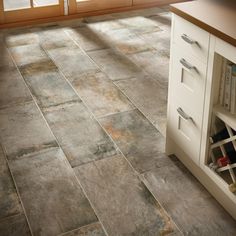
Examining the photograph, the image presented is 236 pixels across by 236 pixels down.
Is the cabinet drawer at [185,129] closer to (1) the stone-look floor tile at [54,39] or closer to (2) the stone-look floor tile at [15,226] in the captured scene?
(2) the stone-look floor tile at [15,226]

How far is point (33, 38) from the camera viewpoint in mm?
4184

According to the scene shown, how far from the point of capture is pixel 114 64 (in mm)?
3639

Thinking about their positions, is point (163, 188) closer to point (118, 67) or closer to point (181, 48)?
point (181, 48)

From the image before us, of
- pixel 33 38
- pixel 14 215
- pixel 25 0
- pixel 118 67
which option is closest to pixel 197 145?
pixel 14 215

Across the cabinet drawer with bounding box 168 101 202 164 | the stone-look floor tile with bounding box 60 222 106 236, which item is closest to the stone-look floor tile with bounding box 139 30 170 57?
the cabinet drawer with bounding box 168 101 202 164

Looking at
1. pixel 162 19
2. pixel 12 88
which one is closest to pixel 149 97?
pixel 12 88

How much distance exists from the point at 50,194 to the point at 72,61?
1.74 m

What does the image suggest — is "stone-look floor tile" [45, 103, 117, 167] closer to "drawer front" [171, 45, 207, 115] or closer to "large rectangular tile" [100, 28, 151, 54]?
"drawer front" [171, 45, 207, 115]

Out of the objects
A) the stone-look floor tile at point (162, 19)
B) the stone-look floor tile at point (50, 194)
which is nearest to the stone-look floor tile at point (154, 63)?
the stone-look floor tile at point (162, 19)

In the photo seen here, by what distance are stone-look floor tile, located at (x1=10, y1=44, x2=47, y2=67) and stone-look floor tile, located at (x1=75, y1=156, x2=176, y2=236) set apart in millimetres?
1591

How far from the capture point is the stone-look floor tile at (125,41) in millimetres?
3930

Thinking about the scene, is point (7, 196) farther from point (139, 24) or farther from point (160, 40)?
point (139, 24)

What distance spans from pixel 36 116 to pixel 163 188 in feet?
3.59

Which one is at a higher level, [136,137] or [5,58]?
[5,58]
